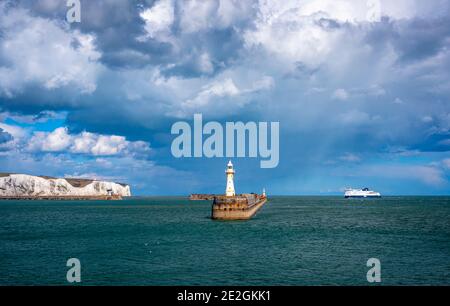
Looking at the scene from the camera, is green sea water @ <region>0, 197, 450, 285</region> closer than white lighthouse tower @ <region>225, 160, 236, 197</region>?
Yes

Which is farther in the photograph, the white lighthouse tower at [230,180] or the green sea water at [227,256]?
the white lighthouse tower at [230,180]

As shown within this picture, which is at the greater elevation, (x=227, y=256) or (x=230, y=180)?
(x=230, y=180)

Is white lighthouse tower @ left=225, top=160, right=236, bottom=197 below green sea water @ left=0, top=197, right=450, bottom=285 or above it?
above

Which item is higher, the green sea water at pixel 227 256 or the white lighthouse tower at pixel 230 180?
the white lighthouse tower at pixel 230 180

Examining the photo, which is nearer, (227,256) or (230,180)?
(227,256)

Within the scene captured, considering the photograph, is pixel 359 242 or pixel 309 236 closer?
pixel 359 242

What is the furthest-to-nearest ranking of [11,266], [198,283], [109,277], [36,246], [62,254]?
[36,246]
[62,254]
[11,266]
[109,277]
[198,283]

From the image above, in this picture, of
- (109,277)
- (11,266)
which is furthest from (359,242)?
(11,266)

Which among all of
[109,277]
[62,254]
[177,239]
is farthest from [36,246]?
[109,277]
